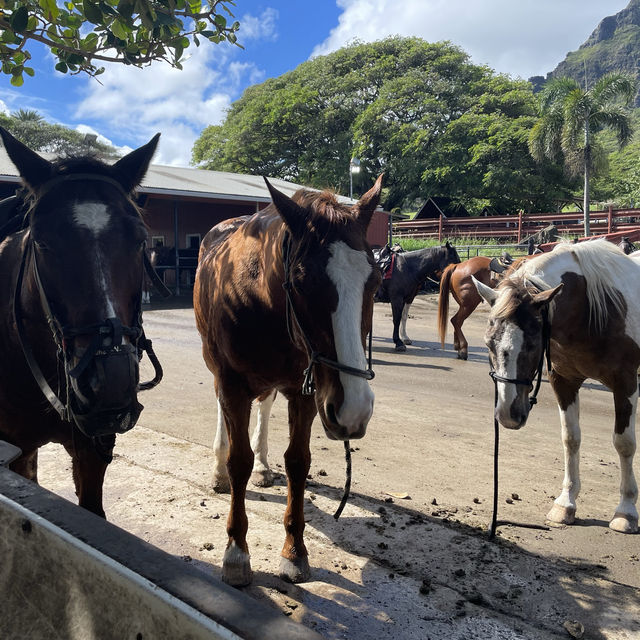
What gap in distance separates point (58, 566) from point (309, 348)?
1.29m

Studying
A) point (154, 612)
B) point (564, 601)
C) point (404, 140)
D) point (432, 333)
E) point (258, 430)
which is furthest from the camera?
point (404, 140)

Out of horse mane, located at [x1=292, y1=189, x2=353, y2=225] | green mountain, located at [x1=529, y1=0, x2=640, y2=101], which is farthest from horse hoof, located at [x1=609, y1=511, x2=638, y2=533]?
green mountain, located at [x1=529, y1=0, x2=640, y2=101]

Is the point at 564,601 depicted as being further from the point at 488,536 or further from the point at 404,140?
the point at 404,140

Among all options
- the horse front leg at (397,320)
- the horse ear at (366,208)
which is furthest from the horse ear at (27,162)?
the horse front leg at (397,320)

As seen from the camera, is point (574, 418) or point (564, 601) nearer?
point (564, 601)

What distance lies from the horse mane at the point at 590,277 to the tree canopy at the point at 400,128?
30.7 metres

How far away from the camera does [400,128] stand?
35.9m

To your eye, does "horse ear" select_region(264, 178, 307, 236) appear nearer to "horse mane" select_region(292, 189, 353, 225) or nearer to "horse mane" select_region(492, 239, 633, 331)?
"horse mane" select_region(292, 189, 353, 225)

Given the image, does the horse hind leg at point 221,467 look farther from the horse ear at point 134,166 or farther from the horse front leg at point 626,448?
the horse front leg at point 626,448

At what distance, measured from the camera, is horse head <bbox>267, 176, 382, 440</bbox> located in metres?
2.13

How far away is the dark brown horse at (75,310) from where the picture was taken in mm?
1917

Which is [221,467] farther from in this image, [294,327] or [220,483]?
[294,327]

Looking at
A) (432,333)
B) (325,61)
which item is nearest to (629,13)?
(325,61)

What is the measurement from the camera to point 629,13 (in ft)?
595
